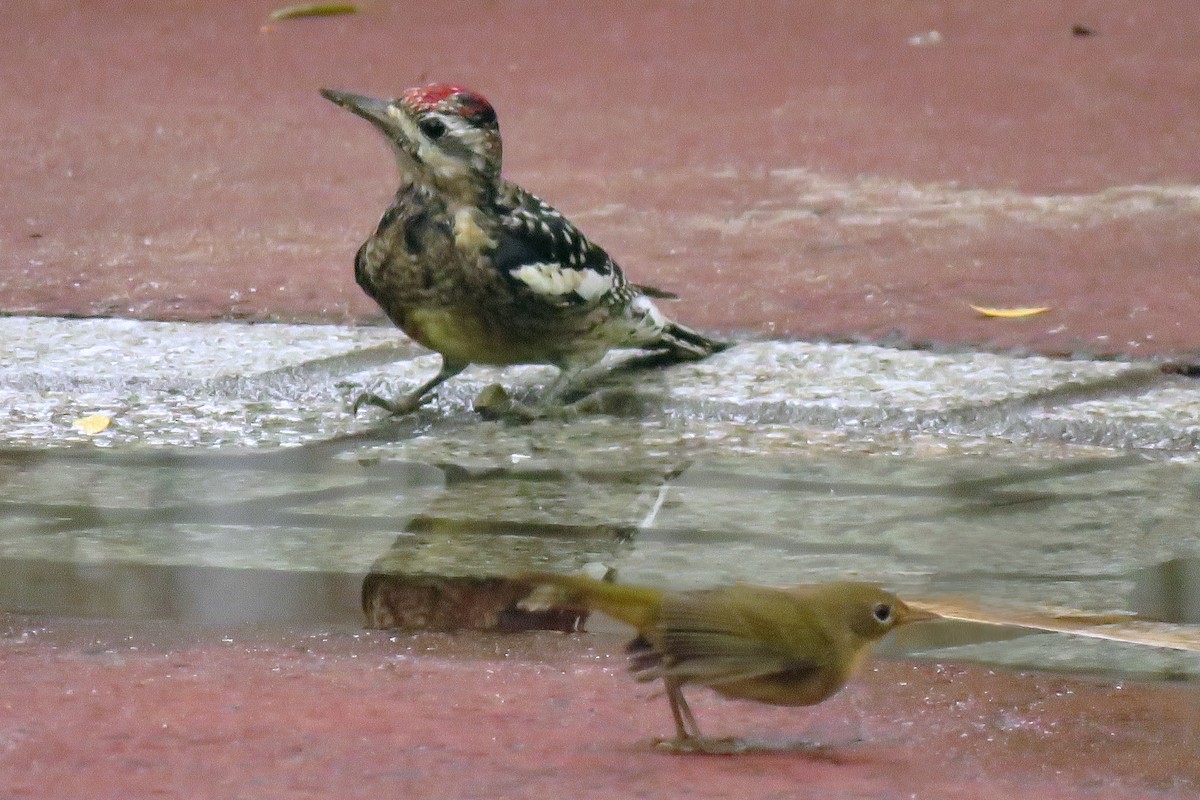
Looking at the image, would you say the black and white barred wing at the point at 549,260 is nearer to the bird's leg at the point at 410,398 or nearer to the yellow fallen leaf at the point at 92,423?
the bird's leg at the point at 410,398

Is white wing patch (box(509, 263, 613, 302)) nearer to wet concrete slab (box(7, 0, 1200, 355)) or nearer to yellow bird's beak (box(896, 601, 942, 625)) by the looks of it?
wet concrete slab (box(7, 0, 1200, 355))

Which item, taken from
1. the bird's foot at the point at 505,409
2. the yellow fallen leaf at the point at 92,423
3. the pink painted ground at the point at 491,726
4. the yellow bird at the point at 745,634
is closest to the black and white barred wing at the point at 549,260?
the bird's foot at the point at 505,409

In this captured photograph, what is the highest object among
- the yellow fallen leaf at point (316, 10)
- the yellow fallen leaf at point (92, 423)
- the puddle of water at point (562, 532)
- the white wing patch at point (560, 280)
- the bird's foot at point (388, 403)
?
the yellow fallen leaf at point (316, 10)

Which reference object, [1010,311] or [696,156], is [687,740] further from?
[696,156]

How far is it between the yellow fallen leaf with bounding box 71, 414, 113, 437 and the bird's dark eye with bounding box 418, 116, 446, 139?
98cm

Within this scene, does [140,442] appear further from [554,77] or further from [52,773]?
A: [554,77]

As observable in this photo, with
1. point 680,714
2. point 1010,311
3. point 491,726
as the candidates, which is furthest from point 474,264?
point 680,714

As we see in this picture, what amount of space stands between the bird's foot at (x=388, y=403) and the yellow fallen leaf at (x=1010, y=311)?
154cm

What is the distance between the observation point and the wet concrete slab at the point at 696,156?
5.41 meters

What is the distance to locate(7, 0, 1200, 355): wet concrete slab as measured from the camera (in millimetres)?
5406

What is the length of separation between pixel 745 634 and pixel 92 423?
2.34m

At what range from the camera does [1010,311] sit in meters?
5.17

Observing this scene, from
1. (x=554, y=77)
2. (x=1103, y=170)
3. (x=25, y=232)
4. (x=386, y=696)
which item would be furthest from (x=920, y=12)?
(x=386, y=696)

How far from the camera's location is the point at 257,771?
2.44 m
